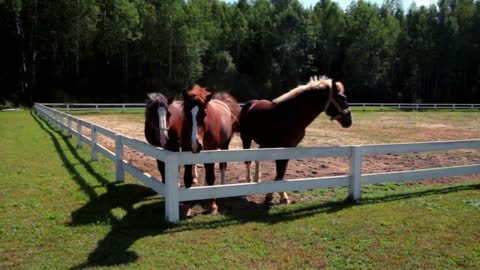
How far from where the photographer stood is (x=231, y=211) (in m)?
6.31

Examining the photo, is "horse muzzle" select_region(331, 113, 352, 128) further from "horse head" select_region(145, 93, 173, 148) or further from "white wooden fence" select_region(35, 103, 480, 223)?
"horse head" select_region(145, 93, 173, 148)

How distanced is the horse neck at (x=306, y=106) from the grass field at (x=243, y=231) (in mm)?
1383

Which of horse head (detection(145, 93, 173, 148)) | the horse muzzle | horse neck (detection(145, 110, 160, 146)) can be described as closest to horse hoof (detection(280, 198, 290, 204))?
the horse muzzle

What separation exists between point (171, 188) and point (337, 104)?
3065 millimetres

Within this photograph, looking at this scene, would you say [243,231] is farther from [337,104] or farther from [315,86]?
[315,86]

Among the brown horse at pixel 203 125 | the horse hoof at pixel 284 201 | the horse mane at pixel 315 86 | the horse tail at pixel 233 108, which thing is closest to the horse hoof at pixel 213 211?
the brown horse at pixel 203 125

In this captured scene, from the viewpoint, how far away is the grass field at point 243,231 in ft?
14.3

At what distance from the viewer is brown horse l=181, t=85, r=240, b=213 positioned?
5.52 meters

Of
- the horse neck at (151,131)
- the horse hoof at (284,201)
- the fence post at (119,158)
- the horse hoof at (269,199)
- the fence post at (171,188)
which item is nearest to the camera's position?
the fence post at (171,188)

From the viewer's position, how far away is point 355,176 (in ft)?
22.3

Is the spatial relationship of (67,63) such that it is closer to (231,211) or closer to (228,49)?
(228,49)

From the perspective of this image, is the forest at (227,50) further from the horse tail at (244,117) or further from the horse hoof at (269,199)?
the horse hoof at (269,199)

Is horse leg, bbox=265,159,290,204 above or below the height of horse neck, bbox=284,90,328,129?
below

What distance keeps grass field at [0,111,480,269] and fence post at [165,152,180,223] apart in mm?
165
